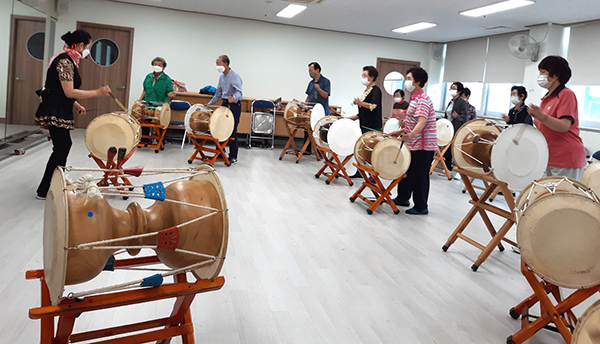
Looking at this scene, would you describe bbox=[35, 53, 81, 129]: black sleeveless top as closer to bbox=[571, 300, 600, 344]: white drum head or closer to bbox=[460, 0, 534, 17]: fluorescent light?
bbox=[571, 300, 600, 344]: white drum head

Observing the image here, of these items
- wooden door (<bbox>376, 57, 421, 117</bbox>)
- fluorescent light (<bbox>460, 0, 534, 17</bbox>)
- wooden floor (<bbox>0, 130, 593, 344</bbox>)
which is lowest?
wooden floor (<bbox>0, 130, 593, 344</bbox>)

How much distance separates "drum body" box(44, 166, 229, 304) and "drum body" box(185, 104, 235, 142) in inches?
A: 197

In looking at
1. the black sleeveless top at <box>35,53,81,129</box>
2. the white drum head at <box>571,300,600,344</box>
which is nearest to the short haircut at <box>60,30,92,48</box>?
the black sleeveless top at <box>35,53,81,129</box>

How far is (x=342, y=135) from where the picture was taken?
6.09 m

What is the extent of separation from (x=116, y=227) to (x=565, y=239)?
1.84 meters

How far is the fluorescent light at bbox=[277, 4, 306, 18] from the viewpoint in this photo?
941cm

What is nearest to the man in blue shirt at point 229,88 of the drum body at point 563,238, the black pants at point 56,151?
the black pants at point 56,151

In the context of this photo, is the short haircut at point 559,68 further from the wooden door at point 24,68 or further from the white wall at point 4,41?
the wooden door at point 24,68

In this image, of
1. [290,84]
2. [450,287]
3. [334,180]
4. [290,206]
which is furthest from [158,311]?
[290,84]

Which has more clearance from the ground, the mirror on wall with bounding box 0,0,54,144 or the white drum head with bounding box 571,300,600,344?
the mirror on wall with bounding box 0,0,54,144

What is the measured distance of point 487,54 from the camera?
1109cm

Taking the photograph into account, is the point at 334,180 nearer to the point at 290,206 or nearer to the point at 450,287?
the point at 290,206

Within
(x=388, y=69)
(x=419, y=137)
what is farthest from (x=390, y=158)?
(x=388, y=69)

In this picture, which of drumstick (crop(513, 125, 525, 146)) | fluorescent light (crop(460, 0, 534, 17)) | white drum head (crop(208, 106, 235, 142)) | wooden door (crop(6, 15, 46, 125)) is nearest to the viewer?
drumstick (crop(513, 125, 525, 146))
